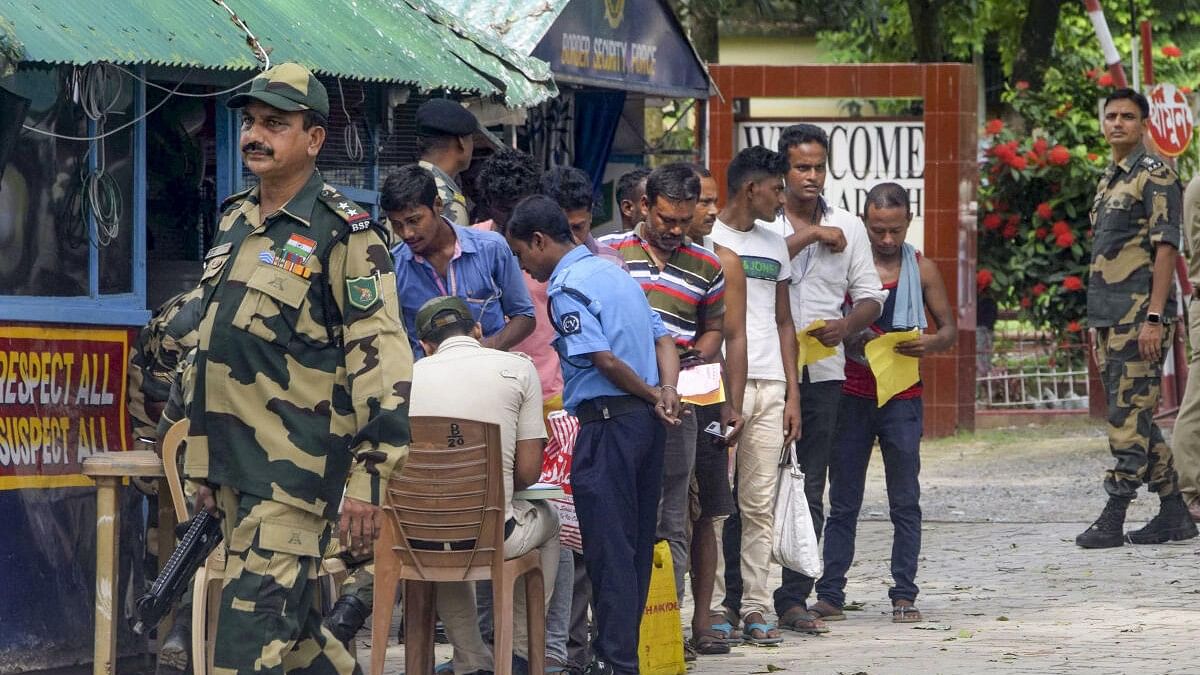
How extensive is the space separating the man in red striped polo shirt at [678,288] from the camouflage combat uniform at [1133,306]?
142 inches

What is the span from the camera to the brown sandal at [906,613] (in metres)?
8.69

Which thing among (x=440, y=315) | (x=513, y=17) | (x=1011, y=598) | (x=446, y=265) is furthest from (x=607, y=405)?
(x=513, y=17)

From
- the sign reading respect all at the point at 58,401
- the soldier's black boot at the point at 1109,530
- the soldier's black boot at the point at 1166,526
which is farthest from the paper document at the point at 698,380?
the soldier's black boot at the point at 1166,526

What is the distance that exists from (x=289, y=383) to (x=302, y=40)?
3052 mm

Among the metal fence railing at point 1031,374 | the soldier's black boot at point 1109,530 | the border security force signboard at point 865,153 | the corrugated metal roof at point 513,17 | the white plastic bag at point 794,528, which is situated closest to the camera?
the white plastic bag at point 794,528

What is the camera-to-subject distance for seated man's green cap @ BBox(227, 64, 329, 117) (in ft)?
17.1

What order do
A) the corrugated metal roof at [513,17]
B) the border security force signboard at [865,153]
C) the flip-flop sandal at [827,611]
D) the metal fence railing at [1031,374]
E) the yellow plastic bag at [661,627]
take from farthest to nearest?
the metal fence railing at [1031,374] → the border security force signboard at [865,153] → the corrugated metal roof at [513,17] → the flip-flop sandal at [827,611] → the yellow plastic bag at [661,627]

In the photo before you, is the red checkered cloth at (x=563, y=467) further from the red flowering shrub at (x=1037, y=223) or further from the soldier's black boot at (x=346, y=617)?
the red flowering shrub at (x=1037, y=223)

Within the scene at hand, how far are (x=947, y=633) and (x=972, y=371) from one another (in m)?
9.15

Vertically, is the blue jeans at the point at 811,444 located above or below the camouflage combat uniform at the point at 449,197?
below

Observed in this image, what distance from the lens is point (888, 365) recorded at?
28.4 feet

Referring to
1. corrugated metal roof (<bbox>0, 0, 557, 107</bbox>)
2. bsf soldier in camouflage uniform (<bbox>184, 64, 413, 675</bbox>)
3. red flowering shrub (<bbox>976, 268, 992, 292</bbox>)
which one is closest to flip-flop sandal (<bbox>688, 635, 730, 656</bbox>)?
corrugated metal roof (<bbox>0, 0, 557, 107</bbox>)

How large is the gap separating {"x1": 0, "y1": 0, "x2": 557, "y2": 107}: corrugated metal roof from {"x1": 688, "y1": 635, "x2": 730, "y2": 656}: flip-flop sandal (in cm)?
258

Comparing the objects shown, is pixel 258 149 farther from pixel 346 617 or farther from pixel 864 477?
pixel 864 477
